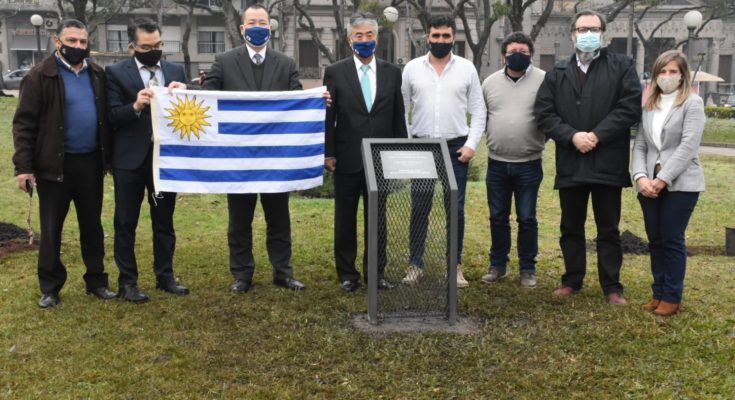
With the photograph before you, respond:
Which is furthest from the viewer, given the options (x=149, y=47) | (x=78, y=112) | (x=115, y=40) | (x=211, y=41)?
(x=211, y=41)

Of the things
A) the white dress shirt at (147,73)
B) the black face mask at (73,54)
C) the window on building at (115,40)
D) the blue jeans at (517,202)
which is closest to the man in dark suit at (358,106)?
the blue jeans at (517,202)

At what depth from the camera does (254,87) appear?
6305mm

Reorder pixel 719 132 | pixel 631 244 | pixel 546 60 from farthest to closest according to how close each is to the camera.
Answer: pixel 546 60
pixel 719 132
pixel 631 244

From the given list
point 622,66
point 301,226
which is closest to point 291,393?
point 622,66

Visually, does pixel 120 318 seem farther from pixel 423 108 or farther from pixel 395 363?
pixel 423 108

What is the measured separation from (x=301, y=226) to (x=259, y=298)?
3334 mm

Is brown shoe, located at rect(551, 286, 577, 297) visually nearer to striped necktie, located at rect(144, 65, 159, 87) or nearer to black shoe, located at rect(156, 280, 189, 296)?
black shoe, located at rect(156, 280, 189, 296)

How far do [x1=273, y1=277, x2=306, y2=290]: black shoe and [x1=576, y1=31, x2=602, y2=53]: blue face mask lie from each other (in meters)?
3.08

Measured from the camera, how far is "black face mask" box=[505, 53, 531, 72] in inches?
Answer: 247

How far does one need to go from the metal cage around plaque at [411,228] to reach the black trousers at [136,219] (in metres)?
1.84

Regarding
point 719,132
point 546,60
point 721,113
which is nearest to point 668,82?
point 719,132

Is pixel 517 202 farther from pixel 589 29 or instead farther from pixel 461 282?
pixel 589 29

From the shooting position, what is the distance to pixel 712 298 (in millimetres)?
6289

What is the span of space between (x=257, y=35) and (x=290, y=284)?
2.16 m
